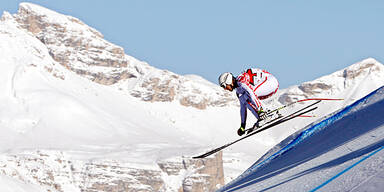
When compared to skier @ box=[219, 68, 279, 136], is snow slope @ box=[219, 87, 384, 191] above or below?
below

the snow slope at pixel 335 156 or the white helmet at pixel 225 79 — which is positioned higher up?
the white helmet at pixel 225 79

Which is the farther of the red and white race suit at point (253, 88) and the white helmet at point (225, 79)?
the red and white race suit at point (253, 88)

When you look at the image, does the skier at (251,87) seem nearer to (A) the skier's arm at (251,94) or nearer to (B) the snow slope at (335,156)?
(A) the skier's arm at (251,94)

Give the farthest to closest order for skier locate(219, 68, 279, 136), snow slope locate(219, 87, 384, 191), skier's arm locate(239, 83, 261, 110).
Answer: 1. skier's arm locate(239, 83, 261, 110)
2. skier locate(219, 68, 279, 136)
3. snow slope locate(219, 87, 384, 191)

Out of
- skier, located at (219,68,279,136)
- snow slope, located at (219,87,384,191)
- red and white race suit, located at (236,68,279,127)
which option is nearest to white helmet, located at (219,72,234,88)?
skier, located at (219,68,279,136)

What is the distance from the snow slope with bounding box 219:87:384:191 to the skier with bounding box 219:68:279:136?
1.29 meters

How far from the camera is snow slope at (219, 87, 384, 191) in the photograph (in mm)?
8367

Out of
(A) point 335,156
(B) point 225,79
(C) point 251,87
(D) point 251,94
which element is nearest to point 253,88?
(C) point 251,87

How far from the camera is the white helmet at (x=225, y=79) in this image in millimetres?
14516

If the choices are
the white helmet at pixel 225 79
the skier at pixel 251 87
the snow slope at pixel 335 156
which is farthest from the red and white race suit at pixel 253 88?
the snow slope at pixel 335 156

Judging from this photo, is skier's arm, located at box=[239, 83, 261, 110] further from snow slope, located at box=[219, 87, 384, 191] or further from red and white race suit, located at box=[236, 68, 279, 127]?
snow slope, located at box=[219, 87, 384, 191]

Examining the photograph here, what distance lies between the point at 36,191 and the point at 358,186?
134m

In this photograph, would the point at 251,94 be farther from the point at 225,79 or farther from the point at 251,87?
the point at 225,79

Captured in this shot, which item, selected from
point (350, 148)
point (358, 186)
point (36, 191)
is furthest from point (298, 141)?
point (36, 191)
